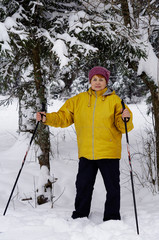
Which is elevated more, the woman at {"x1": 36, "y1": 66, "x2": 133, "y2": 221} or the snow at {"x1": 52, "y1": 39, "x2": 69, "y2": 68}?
the snow at {"x1": 52, "y1": 39, "x2": 69, "y2": 68}

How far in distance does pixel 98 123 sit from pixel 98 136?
0.17m

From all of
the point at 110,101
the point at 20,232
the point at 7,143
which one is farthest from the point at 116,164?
the point at 7,143

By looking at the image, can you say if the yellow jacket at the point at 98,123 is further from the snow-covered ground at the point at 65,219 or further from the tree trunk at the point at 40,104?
the tree trunk at the point at 40,104

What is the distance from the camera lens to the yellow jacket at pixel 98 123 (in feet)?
11.1

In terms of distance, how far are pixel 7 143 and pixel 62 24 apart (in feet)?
25.0

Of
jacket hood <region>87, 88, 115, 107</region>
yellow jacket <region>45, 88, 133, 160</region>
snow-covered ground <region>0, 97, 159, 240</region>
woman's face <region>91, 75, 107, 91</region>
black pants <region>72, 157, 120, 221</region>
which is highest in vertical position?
woman's face <region>91, 75, 107, 91</region>

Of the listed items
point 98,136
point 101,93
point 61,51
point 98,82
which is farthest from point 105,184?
point 61,51

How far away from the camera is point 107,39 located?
15.7ft

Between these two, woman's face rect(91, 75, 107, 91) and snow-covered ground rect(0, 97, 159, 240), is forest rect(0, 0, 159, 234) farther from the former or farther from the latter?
snow-covered ground rect(0, 97, 159, 240)

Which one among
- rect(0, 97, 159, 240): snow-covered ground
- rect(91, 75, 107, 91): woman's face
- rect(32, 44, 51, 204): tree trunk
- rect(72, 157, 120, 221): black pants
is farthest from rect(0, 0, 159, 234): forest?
rect(72, 157, 120, 221): black pants

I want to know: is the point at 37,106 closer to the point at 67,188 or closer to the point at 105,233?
the point at 67,188

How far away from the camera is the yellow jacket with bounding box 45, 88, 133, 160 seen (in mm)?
3395

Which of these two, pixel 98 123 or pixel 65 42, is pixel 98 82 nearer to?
pixel 98 123

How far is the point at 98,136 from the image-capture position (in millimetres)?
3410
